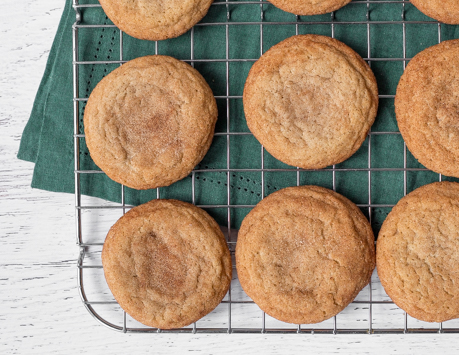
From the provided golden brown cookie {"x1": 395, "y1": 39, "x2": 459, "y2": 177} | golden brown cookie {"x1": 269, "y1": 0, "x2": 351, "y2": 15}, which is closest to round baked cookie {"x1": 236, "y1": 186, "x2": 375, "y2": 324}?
golden brown cookie {"x1": 395, "y1": 39, "x2": 459, "y2": 177}

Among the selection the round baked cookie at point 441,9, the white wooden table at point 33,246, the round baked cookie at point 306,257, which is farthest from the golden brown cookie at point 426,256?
the white wooden table at point 33,246

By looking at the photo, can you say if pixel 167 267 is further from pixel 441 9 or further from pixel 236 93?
pixel 441 9

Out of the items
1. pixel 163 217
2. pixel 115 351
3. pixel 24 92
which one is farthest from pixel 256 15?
pixel 115 351

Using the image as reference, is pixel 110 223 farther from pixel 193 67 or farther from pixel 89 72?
pixel 193 67

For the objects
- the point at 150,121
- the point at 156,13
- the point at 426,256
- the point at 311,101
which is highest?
the point at 156,13

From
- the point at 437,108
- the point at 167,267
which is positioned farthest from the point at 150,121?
the point at 437,108

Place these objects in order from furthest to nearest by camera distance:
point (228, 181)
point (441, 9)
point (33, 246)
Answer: point (33, 246) < point (228, 181) < point (441, 9)
